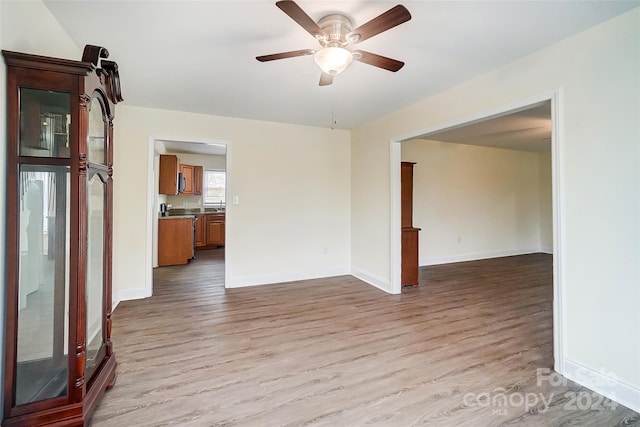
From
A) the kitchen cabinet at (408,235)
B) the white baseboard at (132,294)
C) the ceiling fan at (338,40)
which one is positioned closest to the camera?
the ceiling fan at (338,40)

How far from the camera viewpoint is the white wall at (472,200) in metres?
5.63

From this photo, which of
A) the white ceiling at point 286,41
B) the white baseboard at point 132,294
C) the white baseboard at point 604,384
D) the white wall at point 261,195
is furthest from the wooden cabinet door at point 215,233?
the white baseboard at point 604,384

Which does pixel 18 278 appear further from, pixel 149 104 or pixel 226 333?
pixel 149 104

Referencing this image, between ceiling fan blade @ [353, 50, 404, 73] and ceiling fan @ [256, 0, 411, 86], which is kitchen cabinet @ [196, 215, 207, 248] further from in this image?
ceiling fan blade @ [353, 50, 404, 73]

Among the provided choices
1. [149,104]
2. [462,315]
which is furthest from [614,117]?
[149,104]

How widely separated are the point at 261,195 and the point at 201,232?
142 inches

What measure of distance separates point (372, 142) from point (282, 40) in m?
2.43

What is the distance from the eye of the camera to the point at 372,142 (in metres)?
4.30

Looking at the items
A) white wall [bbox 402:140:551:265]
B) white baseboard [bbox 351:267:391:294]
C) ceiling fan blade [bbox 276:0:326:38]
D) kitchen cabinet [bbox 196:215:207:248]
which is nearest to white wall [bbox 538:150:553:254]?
white wall [bbox 402:140:551:265]

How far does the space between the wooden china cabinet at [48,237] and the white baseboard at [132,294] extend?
7.40 feet

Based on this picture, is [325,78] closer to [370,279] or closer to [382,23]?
[382,23]

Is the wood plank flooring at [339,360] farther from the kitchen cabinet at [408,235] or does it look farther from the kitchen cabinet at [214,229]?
the kitchen cabinet at [214,229]

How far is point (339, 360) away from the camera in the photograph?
2.25m

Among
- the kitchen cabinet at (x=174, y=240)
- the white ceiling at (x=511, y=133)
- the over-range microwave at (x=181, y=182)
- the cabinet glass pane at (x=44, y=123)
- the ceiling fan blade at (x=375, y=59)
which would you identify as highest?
the white ceiling at (x=511, y=133)
